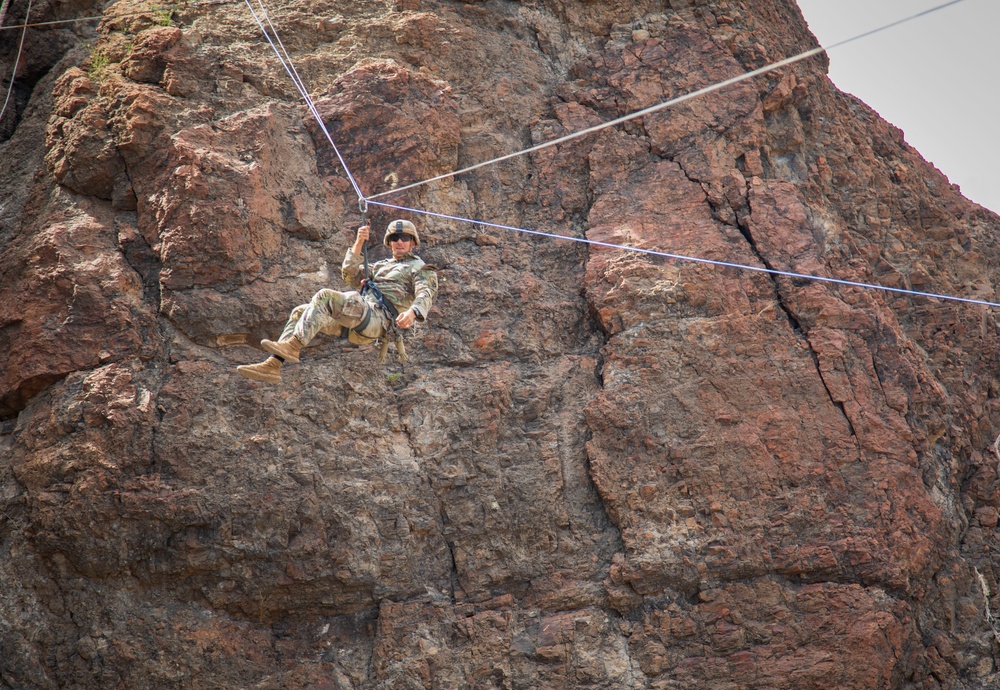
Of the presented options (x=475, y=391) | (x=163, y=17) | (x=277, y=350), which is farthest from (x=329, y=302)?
(x=163, y=17)

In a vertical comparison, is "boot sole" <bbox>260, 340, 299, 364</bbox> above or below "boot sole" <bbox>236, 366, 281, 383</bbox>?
above

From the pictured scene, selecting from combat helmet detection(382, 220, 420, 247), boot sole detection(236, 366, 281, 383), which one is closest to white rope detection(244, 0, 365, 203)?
combat helmet detection(382, 220, 420, 247)

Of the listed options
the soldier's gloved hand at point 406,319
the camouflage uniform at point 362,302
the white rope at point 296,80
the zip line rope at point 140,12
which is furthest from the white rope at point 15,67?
the soldier's gloved hand at point 406,319

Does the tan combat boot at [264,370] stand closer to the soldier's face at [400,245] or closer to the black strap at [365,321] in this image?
the black strap at [365,321]

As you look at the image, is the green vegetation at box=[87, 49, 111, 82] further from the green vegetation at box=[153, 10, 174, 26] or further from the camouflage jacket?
the camouflage jacket

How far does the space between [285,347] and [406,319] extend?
3.65 feet

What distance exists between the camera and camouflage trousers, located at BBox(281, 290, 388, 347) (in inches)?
336

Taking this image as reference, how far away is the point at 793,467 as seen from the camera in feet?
31.0

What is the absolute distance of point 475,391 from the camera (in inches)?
391

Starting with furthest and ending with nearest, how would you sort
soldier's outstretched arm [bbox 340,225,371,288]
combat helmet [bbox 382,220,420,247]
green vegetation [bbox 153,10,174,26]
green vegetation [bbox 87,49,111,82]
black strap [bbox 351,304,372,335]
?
green vegetation [bbox 153,10,174,26] → green vegetation [bbox 87,49,111,82] → combat helmet [bbox 382,220,420,247] → soldier's outstretched arm [bbox 340,225,371,288] → black strap [bbox 351,304,372,335]

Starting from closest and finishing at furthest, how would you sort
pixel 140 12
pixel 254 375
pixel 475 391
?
1. pixel 254 375
2. pixel 475 391
3. pixel 140 12

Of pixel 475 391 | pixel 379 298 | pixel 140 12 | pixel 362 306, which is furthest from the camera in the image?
pixel 140 12

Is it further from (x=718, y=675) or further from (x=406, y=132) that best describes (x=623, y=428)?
(x=406, y=132)

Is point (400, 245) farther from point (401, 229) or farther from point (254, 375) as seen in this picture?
point (254, 375)
